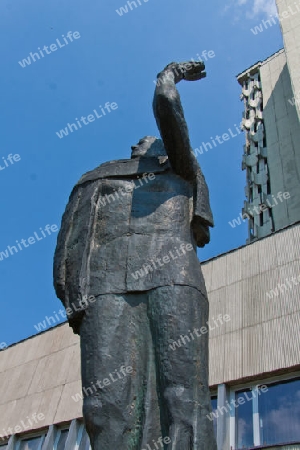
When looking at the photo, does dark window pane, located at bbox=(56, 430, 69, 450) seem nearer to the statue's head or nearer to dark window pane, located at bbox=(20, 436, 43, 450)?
dark window pane, located at bbox=(20, 436, 43, 450)

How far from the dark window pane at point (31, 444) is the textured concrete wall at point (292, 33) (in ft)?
78.9

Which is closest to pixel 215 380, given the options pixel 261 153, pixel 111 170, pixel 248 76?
pixel 111 170

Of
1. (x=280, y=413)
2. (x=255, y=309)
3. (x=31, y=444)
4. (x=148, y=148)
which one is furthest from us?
(x=31, y=444)

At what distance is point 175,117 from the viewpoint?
4.26 meters

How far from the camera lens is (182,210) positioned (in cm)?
441

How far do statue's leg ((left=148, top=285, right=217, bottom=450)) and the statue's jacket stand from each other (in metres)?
0.13

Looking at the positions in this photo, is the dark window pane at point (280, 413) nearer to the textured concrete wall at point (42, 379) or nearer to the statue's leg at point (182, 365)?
the textured concrete wall at point (42, 379)

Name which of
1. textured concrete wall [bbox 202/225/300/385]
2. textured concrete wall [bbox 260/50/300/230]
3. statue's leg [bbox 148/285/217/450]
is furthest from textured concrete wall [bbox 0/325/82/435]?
textured concrete wall [bbox 260/50/300/230]

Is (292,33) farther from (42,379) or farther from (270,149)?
(42,379)

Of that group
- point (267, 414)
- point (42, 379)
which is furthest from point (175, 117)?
point (42, 379)

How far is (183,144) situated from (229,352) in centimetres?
1192

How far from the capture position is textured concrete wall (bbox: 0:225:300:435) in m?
14.6

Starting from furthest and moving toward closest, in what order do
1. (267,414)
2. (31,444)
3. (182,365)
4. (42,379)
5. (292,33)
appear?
(292,33) < (42,379) < (31,444) < (267,414) < (182,365)

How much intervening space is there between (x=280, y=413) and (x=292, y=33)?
30.7 m
